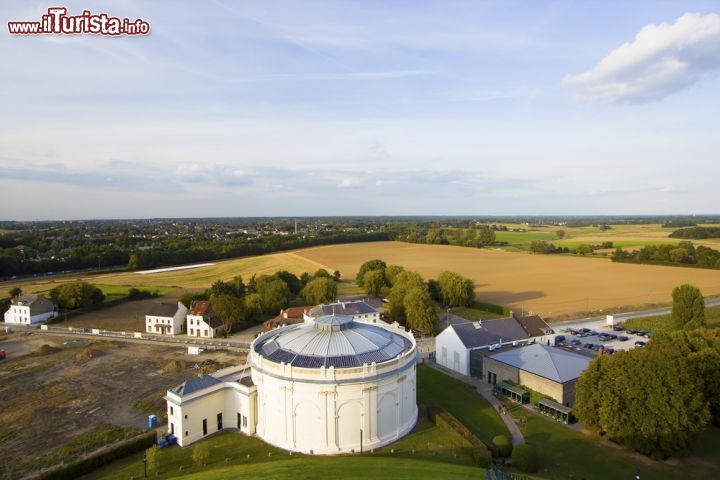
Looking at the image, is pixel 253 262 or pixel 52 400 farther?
pixel 253 262

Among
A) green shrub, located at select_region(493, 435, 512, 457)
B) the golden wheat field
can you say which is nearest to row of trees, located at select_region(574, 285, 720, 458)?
green shrub, located at select_region(493, 435, 512, 457)

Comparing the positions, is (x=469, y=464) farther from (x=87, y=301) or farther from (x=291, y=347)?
(x=87, y=301)

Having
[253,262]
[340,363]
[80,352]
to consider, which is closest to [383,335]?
[340,363]

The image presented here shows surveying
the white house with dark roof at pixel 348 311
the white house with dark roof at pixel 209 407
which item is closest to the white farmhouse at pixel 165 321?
the white house with dark roof at pixel 348 311

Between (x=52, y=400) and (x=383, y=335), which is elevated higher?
(x=383, y=335)

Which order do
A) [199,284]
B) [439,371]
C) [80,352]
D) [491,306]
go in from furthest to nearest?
[199,284] < [491,306] < [80,352] < [439,371]

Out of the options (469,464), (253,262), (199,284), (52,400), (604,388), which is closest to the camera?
(469,464)

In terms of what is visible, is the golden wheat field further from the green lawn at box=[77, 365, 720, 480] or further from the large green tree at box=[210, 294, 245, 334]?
the green lawn at box=[77, 365, 720, 480]

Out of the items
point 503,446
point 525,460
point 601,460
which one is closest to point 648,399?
point 601,460

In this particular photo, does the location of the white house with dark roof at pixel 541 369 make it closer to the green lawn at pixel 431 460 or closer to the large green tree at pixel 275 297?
the green lawn at pixel 431 460
